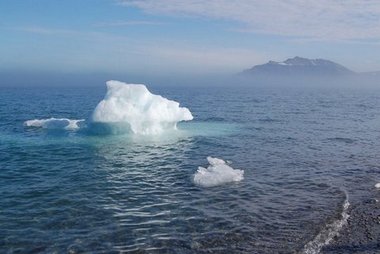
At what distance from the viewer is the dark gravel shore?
15906mm

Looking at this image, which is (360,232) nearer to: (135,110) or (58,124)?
(135,110)

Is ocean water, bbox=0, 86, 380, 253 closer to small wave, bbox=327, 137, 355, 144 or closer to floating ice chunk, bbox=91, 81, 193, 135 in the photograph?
small wave, bbox=327, 137, 355, 144

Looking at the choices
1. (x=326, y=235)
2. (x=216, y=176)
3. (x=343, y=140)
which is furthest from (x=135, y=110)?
(x=326, y=235)

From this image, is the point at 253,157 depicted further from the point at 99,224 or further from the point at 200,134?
the point at 99,224

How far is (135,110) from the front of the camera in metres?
40.7

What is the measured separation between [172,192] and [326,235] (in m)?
8.73

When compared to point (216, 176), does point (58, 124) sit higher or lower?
higher

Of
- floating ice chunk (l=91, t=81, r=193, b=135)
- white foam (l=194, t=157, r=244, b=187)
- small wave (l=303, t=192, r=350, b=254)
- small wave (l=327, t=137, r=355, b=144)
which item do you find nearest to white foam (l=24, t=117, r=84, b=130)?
floating ice chunk (l=91, t=81, r=193, b=135)

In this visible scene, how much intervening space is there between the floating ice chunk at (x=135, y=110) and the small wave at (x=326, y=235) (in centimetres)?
2423

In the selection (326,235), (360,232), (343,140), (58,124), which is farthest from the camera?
(58,124)

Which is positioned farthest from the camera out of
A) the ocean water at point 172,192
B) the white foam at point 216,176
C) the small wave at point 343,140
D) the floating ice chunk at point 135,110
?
the small wave at point 343,140

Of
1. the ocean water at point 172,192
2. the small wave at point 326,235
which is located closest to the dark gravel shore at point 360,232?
the small wave at point 326,235

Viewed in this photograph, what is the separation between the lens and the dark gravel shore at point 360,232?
15906mm

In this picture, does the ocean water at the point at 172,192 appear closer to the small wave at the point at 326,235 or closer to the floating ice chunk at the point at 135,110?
the small wave at the point at 326,235
